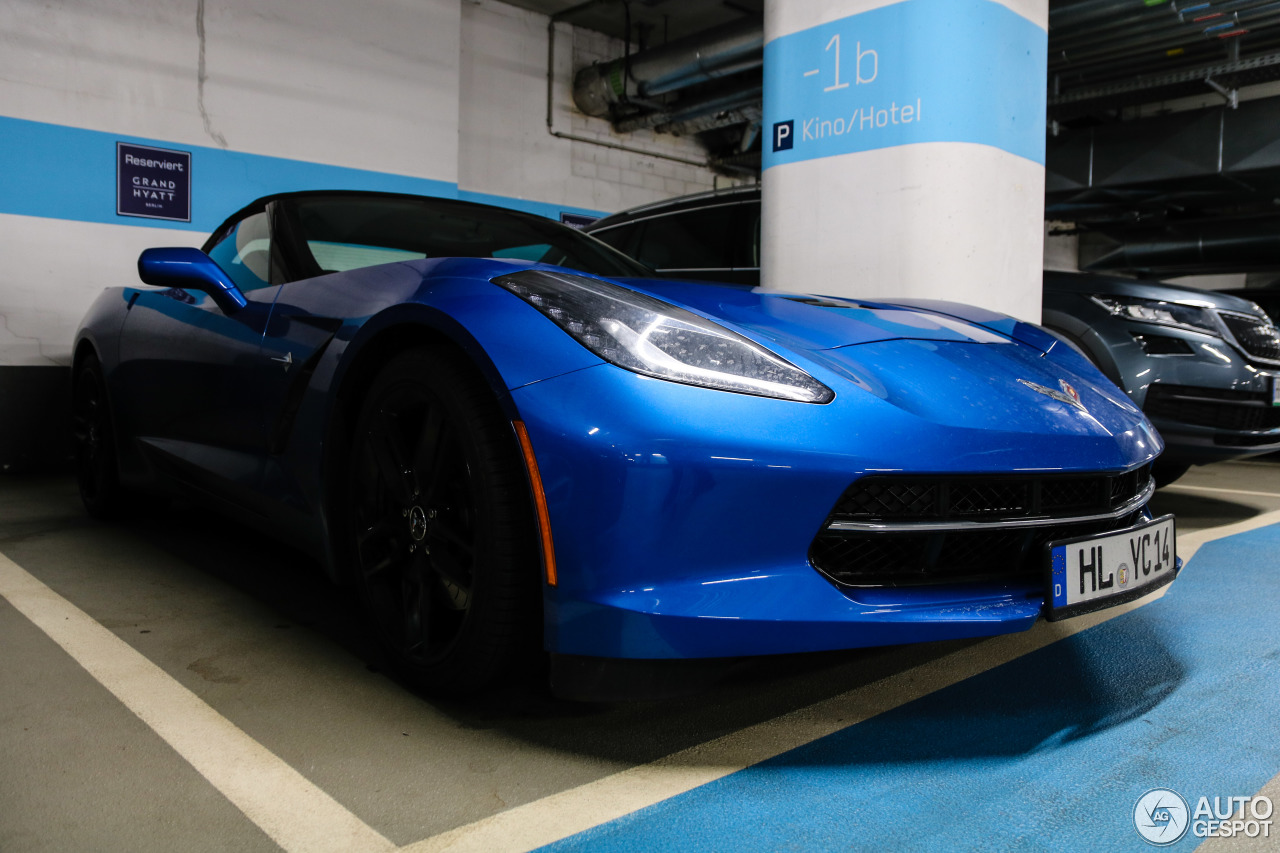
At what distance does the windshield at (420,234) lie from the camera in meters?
2.32

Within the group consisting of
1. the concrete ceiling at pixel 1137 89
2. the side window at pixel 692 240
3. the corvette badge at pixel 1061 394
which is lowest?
the corvette badge at pixel 1061 394

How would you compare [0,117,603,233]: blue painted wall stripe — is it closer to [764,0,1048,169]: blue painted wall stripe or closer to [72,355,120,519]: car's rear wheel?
[72,355,120,519]: car's rear wheel

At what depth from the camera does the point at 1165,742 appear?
4.86 feet

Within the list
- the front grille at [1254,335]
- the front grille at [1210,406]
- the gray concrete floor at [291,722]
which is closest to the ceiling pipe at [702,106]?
the front grille at [1254,335]

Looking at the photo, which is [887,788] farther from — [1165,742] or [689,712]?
[1165,742]

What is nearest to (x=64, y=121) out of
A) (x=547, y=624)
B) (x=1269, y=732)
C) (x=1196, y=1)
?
(x=547, y=624)

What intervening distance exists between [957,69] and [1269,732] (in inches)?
101

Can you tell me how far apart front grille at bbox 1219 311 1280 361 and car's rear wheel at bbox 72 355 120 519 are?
413cm

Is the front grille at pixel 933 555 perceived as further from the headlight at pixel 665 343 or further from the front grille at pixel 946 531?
the headlight at pixel 665 343

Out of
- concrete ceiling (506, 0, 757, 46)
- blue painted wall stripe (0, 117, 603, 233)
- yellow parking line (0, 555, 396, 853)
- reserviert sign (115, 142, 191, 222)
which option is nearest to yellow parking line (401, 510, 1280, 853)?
yellow parking line (0, 555, 396, 853)

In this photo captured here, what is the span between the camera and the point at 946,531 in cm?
139

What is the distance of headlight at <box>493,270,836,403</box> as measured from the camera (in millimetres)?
1352

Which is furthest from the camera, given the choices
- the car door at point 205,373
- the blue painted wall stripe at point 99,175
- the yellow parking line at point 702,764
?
the blue painted wall stripe at point 99,175

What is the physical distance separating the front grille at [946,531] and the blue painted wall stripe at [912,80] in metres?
2.20
